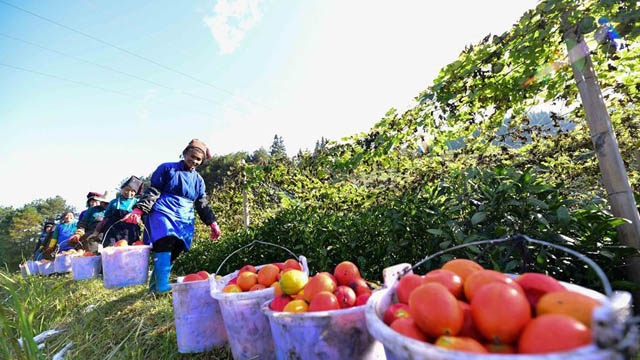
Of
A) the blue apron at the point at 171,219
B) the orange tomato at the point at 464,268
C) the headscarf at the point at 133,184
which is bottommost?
the orange tomato at the point at 464,268

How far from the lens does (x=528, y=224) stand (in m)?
1.95

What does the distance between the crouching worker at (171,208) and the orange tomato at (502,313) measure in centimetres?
319

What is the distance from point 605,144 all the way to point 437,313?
6.87 feet

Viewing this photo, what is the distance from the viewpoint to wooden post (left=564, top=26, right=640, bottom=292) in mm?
1874

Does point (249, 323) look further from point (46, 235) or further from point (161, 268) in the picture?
point (46, 235)

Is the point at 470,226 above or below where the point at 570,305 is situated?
above

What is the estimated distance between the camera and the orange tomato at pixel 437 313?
0.87m

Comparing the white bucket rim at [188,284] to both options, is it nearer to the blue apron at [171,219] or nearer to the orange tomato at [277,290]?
the orange tomato at [277,290]

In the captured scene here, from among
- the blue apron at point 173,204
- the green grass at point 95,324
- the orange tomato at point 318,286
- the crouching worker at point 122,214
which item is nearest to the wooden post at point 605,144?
the orange tomato at point 318,286

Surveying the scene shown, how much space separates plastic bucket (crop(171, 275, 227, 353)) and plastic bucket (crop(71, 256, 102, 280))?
8.52 feet

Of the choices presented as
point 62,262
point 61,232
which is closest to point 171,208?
point 62,262

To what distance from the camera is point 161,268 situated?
3.28 m

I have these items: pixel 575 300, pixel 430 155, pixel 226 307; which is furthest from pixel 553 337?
pixel 430 155

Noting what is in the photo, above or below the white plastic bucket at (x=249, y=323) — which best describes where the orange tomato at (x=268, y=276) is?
above
